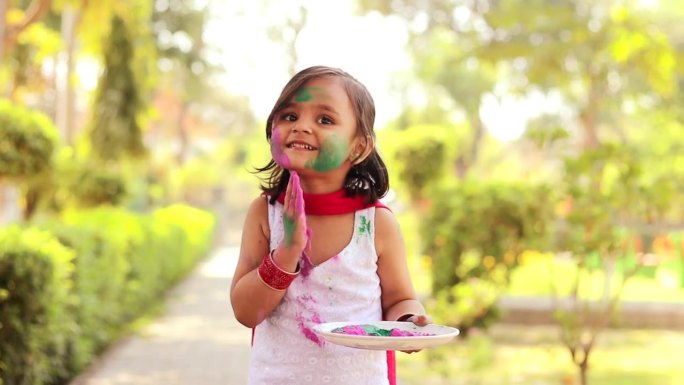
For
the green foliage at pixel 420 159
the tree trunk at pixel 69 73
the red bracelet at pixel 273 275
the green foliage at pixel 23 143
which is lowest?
the red bracelet at pixel 273 275

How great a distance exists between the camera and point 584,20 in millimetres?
14141

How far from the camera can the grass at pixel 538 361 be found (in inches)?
301

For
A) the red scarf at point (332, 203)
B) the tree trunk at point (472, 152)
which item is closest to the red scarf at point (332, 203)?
the red scarf at point (332, 203)

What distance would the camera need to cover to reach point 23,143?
8.93m

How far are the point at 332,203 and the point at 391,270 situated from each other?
0.74 ft

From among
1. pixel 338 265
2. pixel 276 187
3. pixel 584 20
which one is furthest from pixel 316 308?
pixel 584 20

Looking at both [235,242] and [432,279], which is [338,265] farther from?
[235,242]

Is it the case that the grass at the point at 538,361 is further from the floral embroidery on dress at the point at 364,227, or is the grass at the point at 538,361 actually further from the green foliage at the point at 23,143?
the floral embroidery on dress at the point at 364,227

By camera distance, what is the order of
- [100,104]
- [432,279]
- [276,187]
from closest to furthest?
[276,187], [432,279], [100,104]

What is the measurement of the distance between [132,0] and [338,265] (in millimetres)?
13333

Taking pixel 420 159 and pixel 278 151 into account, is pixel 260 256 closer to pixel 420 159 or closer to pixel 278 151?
pixel 278 151

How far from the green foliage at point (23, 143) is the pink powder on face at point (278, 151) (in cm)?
724

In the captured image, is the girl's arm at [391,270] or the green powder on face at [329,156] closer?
the green powder on face at [329,156]

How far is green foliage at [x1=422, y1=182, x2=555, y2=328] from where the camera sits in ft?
30.1
